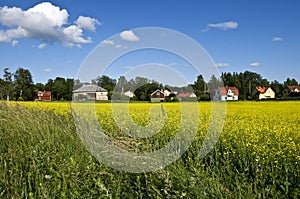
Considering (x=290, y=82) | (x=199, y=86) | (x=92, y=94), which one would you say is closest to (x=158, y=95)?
(x=92, y=94)

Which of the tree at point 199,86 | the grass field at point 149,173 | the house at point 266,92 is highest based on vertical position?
the house at point 266,92

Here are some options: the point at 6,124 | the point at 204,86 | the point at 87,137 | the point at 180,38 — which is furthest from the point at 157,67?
the point at 6,124

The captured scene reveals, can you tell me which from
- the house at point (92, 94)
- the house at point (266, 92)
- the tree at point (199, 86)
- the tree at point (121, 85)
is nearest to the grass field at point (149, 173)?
the tree at point (199, 86)

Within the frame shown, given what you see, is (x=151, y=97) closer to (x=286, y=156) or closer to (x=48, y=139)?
(x=48, y=139)

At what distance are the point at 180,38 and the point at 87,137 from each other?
258 cm

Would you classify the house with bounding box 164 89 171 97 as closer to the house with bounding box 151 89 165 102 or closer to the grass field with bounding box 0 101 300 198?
the house with bounding box 151 89 165 102

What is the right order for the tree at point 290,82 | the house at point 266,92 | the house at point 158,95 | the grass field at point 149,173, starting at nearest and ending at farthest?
the grass field at point 149,173 < the house at point 158,95 < the house at point 266,92 < the tree at point 290,82

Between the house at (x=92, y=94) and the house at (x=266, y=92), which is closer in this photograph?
the house at (x=92, y=94)

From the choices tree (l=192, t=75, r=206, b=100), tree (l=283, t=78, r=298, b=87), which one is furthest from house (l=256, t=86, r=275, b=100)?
tree (l=192, t=75, r=206, b=100)

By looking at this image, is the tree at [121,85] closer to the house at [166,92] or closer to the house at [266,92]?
the house at [166,92]

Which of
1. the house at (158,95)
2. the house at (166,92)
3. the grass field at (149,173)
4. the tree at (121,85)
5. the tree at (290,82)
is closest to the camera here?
the grass field at (149,173)

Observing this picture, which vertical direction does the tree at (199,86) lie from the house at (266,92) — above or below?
below

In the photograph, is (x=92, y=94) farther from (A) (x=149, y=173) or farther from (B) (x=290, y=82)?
(B) (x=290, y=82)

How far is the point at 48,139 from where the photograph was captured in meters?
6.00
